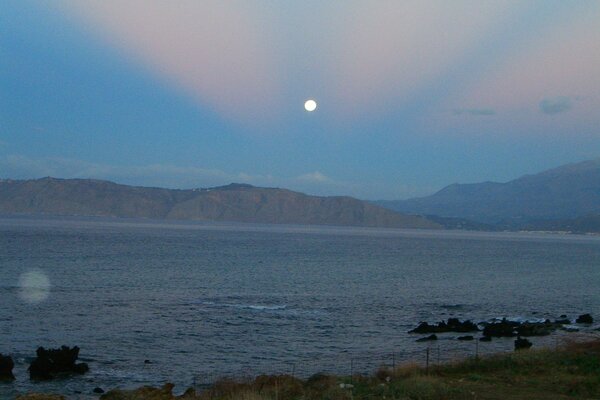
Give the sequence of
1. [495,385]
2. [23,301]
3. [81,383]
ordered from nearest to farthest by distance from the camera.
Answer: [495,385], [81,383], [23,301]

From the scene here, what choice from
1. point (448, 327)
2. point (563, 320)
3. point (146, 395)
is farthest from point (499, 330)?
point (146, 395)

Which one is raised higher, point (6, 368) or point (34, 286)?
point (34, 286)

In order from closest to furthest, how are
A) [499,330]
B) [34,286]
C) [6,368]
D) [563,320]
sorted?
1. [6,368]
2. [499,330]
3. [563,320]
4. [34,286]

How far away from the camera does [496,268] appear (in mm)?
89750

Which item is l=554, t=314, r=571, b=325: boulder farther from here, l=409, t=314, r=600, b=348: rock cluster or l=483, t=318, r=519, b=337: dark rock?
l=483, t=318, r=519, b=337: dark rock

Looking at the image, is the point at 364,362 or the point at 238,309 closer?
the point at 364,362

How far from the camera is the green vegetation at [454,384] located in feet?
54.8

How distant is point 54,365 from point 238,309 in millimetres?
19060

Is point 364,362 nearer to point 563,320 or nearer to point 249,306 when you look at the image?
point 249,306

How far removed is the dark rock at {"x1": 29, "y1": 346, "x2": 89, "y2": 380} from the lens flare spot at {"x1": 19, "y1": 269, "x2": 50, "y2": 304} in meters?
18.0

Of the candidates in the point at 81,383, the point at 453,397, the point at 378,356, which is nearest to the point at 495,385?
the point at 453,397

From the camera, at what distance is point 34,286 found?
5128 cm

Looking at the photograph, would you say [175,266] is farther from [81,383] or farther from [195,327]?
[81,383]

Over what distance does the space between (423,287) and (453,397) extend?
154ft
